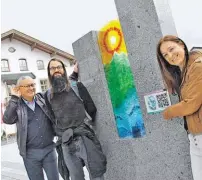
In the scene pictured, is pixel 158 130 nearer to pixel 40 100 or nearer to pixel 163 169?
pixel 163 169

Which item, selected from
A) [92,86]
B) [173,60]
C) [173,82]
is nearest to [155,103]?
[173,82]

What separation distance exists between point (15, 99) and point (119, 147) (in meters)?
1.27

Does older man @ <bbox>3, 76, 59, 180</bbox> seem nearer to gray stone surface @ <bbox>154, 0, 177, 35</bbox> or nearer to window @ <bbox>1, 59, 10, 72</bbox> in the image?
gray stone surface @ <bbox>154, 0, 177, 35</bbox>

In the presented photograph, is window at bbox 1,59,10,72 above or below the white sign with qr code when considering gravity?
above

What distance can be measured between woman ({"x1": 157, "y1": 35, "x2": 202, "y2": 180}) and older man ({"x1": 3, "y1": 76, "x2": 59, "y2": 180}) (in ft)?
5.36

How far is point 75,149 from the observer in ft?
9.80

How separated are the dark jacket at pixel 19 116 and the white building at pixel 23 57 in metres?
21.0

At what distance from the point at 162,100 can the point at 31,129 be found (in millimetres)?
1456

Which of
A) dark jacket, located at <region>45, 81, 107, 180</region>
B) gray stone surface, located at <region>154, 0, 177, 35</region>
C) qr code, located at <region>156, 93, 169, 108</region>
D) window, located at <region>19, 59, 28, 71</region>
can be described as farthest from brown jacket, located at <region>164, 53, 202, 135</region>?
window, located at <region>19, 59, 28, 71</region>

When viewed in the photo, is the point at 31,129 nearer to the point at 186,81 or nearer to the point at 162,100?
the point at 162,100

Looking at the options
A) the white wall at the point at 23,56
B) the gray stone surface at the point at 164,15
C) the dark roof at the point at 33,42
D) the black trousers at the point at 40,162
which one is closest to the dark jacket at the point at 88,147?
the black trousers at the point at 40,162

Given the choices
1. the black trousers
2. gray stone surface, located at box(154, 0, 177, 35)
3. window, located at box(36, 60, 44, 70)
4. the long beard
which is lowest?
the black trousers

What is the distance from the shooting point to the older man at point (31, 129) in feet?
10.4

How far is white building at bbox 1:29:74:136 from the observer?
78.4 feet
